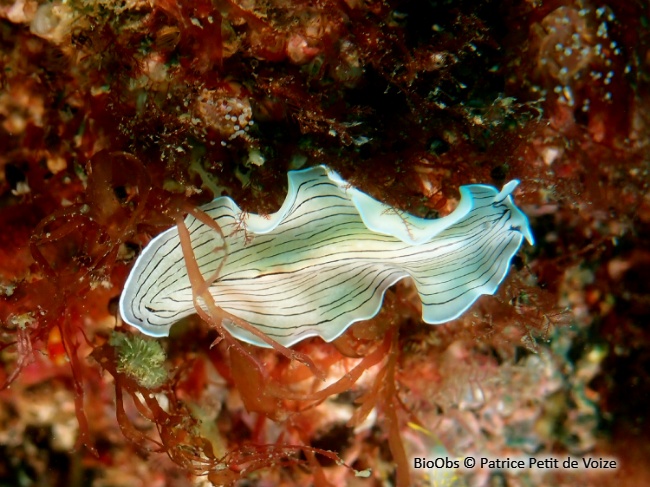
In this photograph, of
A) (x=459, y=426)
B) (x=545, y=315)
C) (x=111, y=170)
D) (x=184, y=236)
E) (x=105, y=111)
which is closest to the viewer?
(x=184, y=236)

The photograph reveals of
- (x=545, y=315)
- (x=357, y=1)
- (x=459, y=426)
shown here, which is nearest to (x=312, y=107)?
(x=357, y=1)

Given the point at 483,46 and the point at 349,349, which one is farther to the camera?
the point at 349,349

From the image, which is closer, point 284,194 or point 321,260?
point 321,260

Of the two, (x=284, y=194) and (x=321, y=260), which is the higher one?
(x=284, y=194)

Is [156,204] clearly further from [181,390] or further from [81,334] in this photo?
[181,390]
